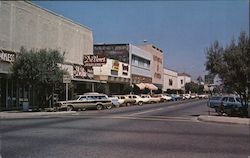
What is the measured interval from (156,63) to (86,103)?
5621 cm

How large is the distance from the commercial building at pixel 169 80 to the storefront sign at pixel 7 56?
69069 millimetres

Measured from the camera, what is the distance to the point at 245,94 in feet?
84.8

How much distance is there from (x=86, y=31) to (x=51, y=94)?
16.3 metres

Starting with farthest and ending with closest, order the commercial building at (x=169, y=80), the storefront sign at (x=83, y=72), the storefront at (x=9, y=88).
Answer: the commercial building at (x=169, y=80)
the storefront sign at (x=83, y=72)
the storefront at (x=9, y=88)

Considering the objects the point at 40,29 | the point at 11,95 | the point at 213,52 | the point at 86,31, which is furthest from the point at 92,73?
the point at 213,52

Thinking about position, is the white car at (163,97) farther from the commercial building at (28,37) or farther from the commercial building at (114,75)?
the commercial building at (28,37)

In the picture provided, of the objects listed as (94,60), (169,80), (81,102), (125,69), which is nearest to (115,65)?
(125,69)

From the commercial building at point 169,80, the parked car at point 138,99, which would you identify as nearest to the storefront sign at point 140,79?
the parked car at point 138,99

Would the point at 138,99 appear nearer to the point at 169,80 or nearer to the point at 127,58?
the point at 127,58

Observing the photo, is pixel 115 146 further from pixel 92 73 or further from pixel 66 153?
pixel 92 73

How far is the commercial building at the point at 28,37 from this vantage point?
31.7 meters

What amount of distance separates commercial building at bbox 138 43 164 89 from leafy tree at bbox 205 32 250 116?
57.7m

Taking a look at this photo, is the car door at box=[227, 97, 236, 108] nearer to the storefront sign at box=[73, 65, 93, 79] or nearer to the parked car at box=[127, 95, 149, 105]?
the parked car at box=[127, 95, 149, 105]

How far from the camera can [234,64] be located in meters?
24.9
